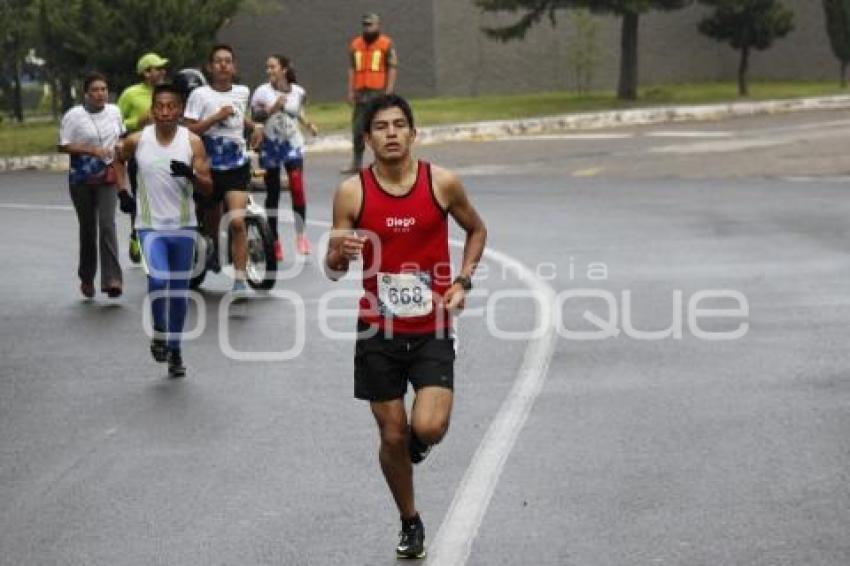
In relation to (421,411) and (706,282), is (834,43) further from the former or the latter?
(421,411)

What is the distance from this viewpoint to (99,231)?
53.8ft

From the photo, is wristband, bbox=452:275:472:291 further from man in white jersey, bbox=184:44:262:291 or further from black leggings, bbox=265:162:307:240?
black leggings, bbox=265:162:307:240

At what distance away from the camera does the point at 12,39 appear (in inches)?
1843

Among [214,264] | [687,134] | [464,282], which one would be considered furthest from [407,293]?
[687,134]

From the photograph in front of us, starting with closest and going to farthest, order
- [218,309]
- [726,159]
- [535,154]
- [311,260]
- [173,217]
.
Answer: [173,217] < [218,309] < [311,260] < [726,159] < [535,154]

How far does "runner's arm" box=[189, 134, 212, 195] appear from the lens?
12.6 m

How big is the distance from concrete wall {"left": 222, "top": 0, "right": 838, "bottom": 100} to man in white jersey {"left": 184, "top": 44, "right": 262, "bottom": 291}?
3131 centimetres

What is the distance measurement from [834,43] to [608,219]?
29702 millimetres

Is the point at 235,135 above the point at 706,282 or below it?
above

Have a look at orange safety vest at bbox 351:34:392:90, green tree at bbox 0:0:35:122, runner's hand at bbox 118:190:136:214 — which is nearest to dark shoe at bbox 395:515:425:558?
runner's hand at bbox 118:190:136:214

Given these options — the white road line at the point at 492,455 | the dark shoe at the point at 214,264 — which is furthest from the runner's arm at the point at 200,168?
the dark shoe at the point at 214,264

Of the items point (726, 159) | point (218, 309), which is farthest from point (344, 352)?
point (726, 159)

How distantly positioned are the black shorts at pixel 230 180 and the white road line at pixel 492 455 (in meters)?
2.67

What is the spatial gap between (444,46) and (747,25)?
7.22 metres
